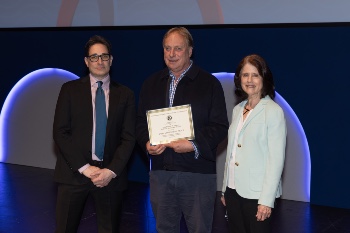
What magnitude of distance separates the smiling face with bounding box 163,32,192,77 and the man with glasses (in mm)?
326

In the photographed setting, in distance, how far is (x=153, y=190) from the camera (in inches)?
120

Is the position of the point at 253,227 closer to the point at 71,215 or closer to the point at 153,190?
the point at 153,190

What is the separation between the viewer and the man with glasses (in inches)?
115

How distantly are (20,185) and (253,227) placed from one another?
374cm

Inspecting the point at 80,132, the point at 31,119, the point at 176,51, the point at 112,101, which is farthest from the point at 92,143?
the point at 31,119

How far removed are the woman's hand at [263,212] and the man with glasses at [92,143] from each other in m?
0.82

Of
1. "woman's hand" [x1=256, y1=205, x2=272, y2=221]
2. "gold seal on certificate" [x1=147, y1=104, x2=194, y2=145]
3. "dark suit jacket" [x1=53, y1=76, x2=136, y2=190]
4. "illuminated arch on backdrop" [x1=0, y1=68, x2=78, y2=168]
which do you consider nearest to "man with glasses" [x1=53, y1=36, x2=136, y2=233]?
"dark suit jacket" [x1=53, y1=76, x2=136, y2=190]

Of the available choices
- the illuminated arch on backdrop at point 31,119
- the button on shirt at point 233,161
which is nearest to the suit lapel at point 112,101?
the button on shirt at point 233,161

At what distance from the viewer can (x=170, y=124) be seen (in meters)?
2.92

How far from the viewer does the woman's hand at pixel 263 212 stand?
258 centimetres

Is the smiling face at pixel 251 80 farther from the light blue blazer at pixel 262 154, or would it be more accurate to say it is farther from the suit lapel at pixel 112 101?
the suit lapel at pixel 112 101

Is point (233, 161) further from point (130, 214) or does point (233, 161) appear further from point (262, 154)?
point (130, 214)

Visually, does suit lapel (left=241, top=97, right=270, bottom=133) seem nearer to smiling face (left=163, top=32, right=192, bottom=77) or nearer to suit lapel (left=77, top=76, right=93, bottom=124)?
smiling face (left=163, top=32, right=192, bottom=77)

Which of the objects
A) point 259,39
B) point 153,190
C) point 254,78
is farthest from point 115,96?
point 259,39
